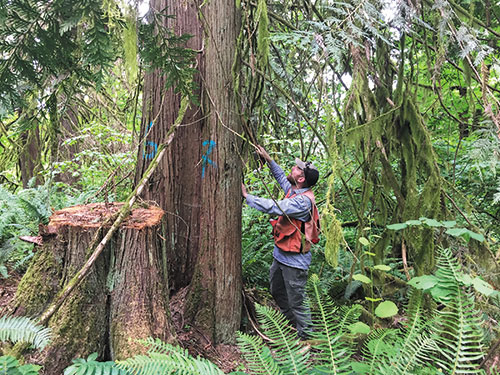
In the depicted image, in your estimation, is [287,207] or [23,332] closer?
[23,332]

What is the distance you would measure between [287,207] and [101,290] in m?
2.07

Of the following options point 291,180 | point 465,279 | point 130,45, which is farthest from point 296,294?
point 130,45

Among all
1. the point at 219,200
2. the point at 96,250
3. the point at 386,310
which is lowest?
the point at 386,310

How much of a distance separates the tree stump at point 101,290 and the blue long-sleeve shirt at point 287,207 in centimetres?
130

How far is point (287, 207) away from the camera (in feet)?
12.4

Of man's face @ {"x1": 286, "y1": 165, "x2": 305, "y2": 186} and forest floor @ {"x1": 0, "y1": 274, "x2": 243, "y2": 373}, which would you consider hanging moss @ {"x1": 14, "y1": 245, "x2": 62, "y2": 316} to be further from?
man's face @ {"x1": 286, "y1": 165, "x2": 305, "y2": 186}

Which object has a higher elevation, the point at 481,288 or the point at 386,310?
the point at 481,288

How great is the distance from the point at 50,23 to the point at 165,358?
2.00m

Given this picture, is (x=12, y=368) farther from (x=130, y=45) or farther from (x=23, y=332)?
(x=130, y=45)

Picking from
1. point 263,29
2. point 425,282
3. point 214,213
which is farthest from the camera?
point 214,213

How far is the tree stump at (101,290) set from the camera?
7.86 ft

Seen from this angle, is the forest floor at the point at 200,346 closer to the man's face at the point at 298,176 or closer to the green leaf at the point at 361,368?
the green leaf at the point at 361,368

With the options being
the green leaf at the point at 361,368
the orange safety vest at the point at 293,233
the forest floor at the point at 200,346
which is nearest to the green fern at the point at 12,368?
the forest floor at the point at 200,346

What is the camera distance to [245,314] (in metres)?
3.46
